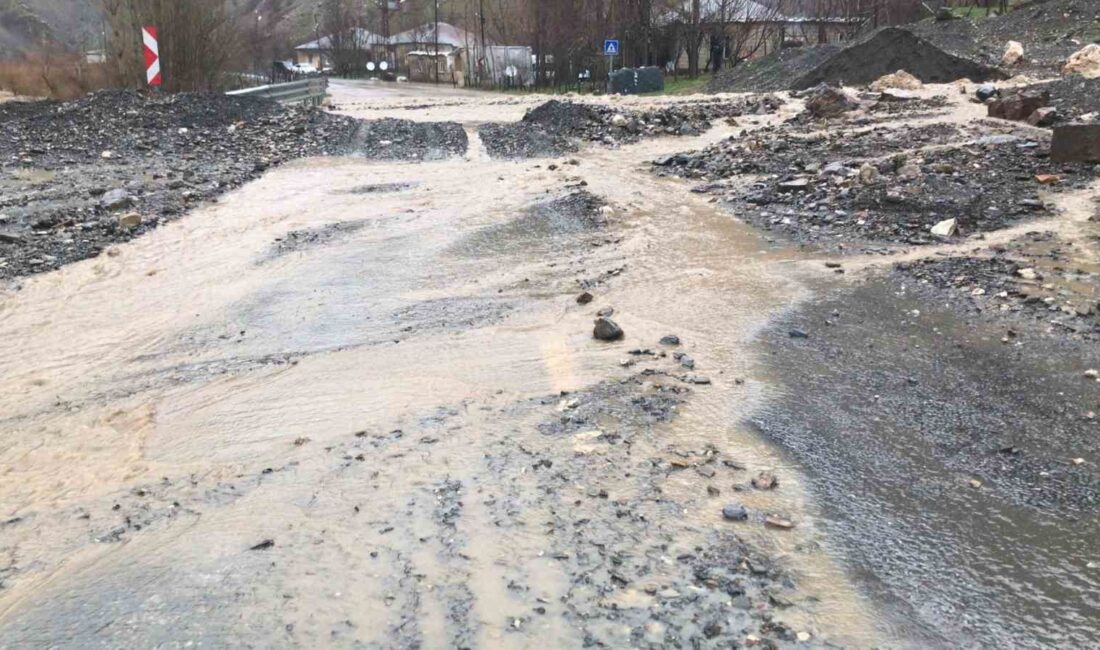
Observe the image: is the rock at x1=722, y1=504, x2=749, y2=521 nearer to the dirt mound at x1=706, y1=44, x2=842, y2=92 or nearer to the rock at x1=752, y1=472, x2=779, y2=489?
the rock at x1=752, y1=472, x2=779, y2=489

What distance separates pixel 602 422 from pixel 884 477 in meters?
1.36

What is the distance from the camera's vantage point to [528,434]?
14.0 feet

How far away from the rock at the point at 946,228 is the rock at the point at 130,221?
763 cm

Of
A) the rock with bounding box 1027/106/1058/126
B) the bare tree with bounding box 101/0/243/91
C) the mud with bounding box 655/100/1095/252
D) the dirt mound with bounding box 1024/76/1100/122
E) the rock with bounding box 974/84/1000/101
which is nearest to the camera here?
the mud with bounding box 655/100/1095/252

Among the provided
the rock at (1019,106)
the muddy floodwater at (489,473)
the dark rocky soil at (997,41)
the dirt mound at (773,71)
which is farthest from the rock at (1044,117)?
the dirt mound at (773,71)

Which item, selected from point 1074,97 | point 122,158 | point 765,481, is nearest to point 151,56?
point 122,158

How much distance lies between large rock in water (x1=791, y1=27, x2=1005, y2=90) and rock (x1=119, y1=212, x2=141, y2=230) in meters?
16.3

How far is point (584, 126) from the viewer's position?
1505 centimetres

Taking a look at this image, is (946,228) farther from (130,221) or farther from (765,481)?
(130,221)

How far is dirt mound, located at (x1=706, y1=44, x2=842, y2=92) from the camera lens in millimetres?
23984

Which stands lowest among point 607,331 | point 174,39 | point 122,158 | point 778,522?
point 778,522

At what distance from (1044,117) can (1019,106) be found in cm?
77

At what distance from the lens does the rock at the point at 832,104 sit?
14383mm

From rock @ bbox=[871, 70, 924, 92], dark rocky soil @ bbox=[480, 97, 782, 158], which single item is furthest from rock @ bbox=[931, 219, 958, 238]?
rock @ bbox=[871, 70, 924, 92]
